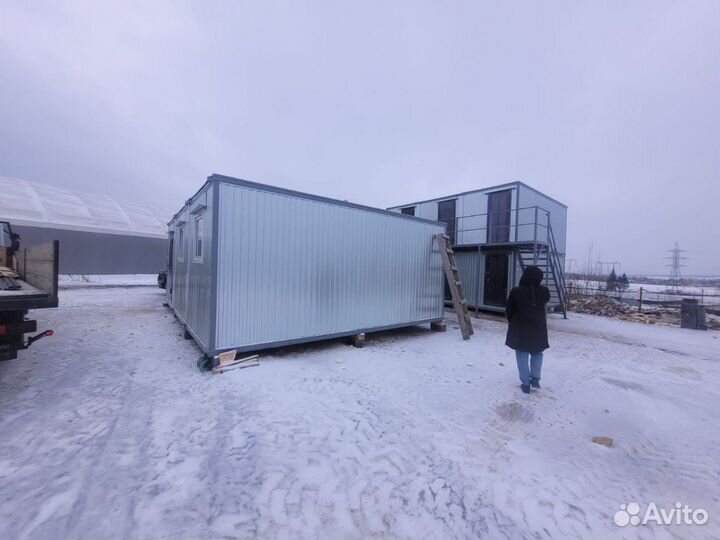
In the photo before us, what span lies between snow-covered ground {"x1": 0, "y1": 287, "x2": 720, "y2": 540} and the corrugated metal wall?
77 cm

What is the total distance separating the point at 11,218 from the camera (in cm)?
1579

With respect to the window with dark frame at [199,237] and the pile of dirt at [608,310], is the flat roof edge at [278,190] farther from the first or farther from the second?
the pile of dirt at [608,310]

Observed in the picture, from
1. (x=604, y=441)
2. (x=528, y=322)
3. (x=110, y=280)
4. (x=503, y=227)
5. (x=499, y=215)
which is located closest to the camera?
(x=604, y=441)

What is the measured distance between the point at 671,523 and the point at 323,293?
4990mm

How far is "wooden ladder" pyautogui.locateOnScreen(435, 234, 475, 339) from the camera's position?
24.8 feet

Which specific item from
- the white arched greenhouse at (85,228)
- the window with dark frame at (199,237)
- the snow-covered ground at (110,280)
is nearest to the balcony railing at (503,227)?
the window with dark frame at (199,237)

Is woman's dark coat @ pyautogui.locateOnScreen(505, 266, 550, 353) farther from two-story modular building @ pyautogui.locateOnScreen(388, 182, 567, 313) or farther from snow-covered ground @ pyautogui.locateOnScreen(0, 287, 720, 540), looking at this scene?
two-story modular building @ pyautogui.locateOnScreen(388, 182, 567, 313)

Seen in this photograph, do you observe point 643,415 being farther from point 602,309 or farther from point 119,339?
point 602,309

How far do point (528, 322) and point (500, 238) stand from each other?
25.1 ft

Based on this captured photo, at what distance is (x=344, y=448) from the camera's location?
3.01m

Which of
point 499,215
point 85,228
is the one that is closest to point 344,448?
point 499,215

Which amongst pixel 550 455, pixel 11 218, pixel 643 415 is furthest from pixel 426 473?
pixel 11 218

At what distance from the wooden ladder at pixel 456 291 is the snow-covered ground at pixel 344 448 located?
181cm

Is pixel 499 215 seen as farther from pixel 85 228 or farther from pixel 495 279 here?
pixel 85 228
